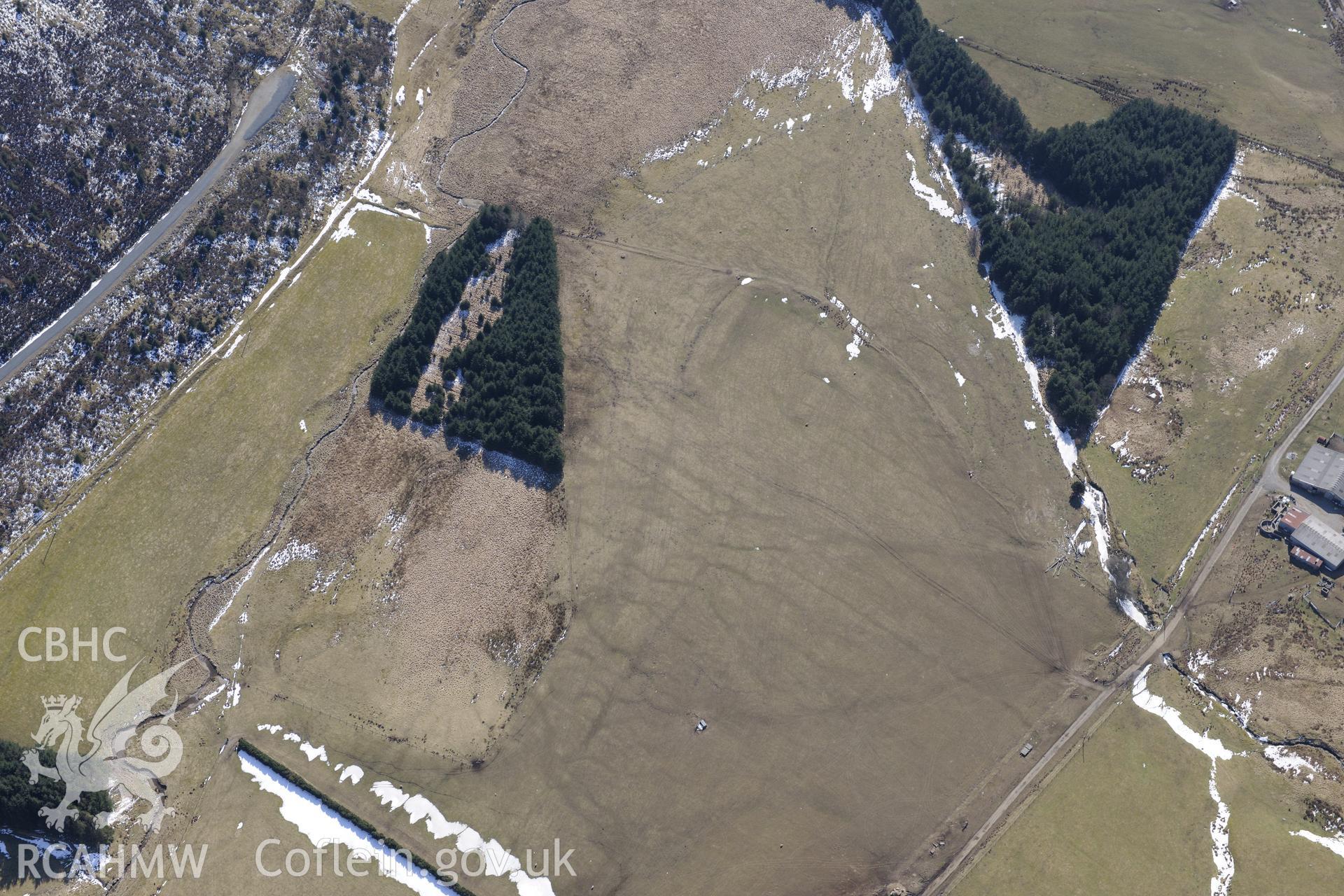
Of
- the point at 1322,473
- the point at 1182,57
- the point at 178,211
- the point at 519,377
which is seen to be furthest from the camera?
the point at 1182,57

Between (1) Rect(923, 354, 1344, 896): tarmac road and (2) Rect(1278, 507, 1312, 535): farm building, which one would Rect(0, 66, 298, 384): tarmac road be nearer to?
(1) Rect(923, 354, 1344, 896): tarmac road

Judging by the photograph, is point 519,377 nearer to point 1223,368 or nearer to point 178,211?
point 178,211

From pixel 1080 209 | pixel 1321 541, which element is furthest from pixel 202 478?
pixel 1321 541

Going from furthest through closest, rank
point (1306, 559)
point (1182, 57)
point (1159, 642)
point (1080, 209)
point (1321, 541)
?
point (1182, 57)
point (1080, 209)
point (1306, 559)
point (1321, 541)
point (1159, 642)

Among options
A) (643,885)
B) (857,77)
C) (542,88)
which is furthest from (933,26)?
(643,885)

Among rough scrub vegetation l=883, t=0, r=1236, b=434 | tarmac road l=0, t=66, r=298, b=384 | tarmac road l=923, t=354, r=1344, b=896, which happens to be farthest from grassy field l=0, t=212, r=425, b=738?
tarmac road l=923, t=354, r=1344, b=896

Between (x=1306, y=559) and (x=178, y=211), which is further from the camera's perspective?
(x=178, y=211)

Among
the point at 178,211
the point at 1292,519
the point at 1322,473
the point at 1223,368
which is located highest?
the point at 178,211

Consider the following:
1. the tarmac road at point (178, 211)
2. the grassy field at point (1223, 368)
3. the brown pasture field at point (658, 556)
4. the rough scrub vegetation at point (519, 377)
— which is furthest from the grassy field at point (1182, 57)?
the tarmac road at point (178, 211)
